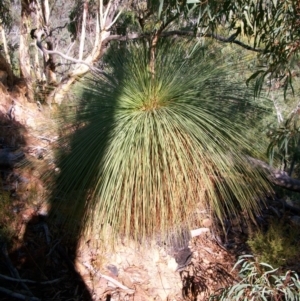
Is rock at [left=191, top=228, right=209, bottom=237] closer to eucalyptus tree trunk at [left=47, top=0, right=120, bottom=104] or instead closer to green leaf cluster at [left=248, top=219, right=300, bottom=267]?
green leaf cluster at [left=248, top=219, right=300, bottom=267]

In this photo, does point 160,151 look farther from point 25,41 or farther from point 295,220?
point 25,41

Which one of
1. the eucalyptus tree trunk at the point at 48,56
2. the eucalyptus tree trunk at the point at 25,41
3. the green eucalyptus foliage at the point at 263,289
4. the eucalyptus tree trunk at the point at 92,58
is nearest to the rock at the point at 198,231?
the green eucalyptus foliage at the point at 263,289

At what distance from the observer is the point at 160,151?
2.36 meters

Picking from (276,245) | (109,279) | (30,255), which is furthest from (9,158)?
(276,245)

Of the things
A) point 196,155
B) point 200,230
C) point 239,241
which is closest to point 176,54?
point 196,155

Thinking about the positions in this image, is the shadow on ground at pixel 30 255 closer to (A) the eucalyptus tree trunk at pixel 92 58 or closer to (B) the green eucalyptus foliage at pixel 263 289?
(B) the green eucalyptus foliage at pixel 263 289

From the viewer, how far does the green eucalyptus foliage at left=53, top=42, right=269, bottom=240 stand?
2.31 meters

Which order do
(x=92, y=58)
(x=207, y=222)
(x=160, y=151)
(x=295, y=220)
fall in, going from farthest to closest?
1. (x=92, y=58)
2. (x=295, y=220)
3. (x=207, y=222)
4. (x=160, y=151)

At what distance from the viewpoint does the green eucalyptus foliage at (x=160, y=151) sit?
2309mm

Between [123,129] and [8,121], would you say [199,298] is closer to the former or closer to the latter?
[123,129]

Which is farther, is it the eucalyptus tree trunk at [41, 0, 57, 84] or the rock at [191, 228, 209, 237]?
the eucalyptus tree trunk at [41, 0, 57, 84]

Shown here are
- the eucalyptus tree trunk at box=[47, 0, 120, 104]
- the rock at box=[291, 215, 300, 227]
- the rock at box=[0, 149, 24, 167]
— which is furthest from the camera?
the eucalyptus tree trunk at box=[47, 0, 120, 104]

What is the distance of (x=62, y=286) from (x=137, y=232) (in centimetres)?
67

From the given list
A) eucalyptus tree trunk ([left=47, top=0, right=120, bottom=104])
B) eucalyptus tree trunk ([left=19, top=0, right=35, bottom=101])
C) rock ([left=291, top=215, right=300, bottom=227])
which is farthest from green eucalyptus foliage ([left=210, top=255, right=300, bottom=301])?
eucalyptus tree trunk ([left=19, top=0, right=35, bottom=101])
